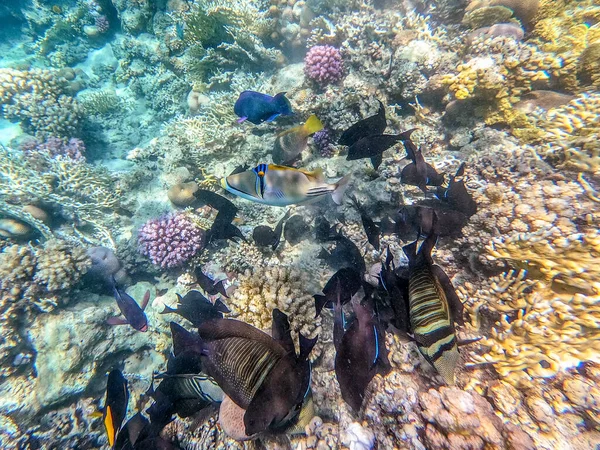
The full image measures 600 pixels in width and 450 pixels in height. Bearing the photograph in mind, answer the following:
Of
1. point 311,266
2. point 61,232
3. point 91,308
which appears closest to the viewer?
point 311,266

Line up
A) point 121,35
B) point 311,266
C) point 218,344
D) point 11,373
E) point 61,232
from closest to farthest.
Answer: point 218,344 → point 311,266 → point 11,373 → point 61,232 → point 121,35

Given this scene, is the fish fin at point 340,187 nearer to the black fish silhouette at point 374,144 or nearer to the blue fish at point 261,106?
the black fish silhouette at point 374,144

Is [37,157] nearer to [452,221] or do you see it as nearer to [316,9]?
[316,9]

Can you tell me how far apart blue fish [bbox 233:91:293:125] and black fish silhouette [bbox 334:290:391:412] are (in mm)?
2599

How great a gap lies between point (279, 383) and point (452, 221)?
2.29 meters

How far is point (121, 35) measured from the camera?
10.8m

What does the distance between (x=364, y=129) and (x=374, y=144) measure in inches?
11.7

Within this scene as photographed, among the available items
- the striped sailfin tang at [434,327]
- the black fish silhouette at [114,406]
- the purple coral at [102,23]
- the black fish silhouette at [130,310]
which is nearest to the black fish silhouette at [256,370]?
the striped sailfin tang at [434,327]

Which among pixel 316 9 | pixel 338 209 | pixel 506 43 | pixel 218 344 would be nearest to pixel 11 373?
pixel 218 344

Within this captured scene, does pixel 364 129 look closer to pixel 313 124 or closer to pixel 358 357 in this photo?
pixel 313 124

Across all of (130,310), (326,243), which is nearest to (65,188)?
(130,310)

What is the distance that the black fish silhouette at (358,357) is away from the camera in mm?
1557

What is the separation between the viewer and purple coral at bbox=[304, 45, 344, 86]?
5.05 metres

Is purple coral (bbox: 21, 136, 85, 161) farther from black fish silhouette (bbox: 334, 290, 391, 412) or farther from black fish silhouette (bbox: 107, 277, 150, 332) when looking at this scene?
black fish silhouette (bbox: 334, 290, 391, 412)
